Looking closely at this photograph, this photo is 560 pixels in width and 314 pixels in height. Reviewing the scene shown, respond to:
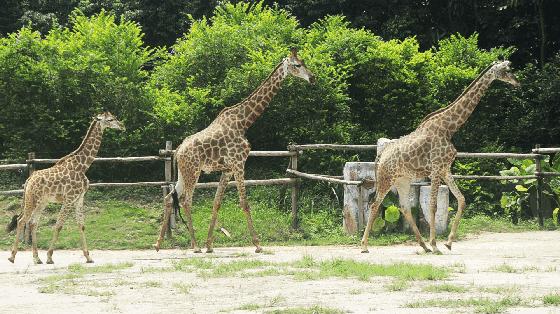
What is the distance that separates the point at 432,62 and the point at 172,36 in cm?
840

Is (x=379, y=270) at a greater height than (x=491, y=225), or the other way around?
(x=491, y=225)

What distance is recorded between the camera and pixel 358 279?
10828 mm

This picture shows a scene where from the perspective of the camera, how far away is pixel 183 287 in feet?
34.1

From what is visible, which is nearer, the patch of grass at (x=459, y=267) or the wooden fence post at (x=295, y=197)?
the patch of grass at (x=459, y=267)

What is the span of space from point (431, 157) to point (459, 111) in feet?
2.92

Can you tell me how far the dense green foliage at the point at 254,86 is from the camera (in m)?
18.6

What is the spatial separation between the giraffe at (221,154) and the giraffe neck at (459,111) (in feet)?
6.79

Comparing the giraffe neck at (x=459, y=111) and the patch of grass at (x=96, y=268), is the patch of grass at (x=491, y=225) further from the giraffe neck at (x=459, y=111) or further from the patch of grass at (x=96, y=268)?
the patch of grass at (x=96, y=268)

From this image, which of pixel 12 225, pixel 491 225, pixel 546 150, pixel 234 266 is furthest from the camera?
pixel 546 150

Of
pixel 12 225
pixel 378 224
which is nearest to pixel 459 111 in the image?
pixel 378 224

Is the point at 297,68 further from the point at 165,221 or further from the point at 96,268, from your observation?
the point at 96,268

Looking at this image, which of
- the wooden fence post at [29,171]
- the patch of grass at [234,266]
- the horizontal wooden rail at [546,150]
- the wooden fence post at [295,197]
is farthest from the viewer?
the horizontal wooden rail at [546,150]

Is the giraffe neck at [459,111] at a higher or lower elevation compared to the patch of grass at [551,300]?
higher

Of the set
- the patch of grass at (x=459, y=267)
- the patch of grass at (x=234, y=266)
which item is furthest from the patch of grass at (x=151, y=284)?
the patch of grass at (x=459, y=267)
